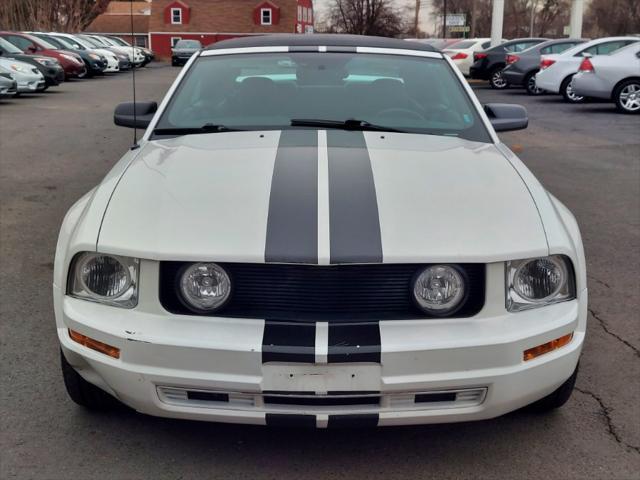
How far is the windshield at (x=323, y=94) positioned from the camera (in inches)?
152

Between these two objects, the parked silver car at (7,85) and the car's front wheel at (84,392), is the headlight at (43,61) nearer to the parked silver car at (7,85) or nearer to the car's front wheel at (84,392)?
the parked silver car at (7,85)

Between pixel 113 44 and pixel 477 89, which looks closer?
pixel 477 89

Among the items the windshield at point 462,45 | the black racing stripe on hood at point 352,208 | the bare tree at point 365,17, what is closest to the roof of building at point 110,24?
the bare tree at point 365,17

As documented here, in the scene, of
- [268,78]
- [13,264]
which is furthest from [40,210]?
[268,78]

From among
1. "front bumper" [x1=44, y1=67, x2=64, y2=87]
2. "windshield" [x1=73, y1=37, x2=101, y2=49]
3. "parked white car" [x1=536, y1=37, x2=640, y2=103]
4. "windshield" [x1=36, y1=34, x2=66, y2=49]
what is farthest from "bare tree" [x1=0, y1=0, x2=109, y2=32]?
"parked white car" [x1=536, y1=37, x2=640, y2=103]

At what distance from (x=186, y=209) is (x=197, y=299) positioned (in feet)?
1.17

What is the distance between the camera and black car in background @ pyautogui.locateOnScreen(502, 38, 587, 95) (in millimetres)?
20109

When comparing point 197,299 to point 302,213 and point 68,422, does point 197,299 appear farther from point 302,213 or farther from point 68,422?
point 68,422

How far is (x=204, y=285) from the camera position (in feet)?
8.54

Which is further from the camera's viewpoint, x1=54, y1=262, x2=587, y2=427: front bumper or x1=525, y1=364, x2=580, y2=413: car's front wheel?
Answer: x1=525, y1=364, x2=580, y2=413: car's front wheel

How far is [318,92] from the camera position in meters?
4.05

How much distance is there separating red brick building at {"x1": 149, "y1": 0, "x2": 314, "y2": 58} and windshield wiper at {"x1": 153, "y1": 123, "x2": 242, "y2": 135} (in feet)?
213

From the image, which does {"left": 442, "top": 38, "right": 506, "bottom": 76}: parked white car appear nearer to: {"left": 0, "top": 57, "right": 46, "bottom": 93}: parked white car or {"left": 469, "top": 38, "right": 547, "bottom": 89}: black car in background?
{"left": 469, "top": 38, "right": 547, "bottom": 89}: black car in background

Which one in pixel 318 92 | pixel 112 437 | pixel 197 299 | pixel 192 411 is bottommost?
pixel 112 437
